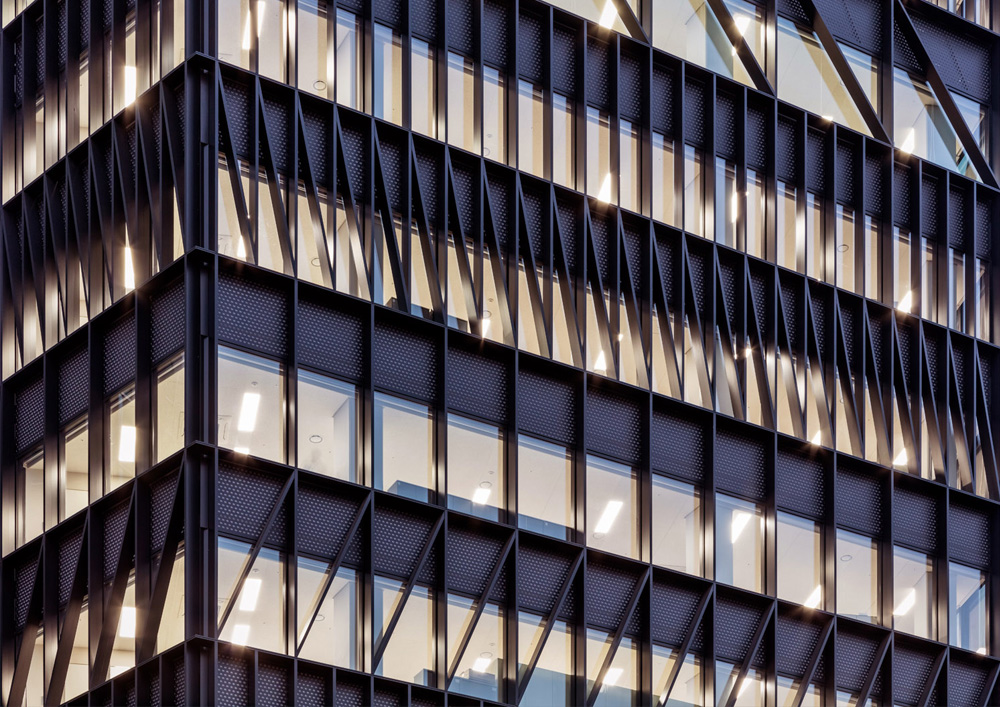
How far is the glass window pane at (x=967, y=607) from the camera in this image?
48.7 metres

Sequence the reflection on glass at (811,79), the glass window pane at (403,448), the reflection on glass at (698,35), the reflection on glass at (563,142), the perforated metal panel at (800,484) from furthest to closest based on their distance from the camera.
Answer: the reflection on glass at (811,79) < the reflection on glass at (698,35) < the perforated metal panel at (800,484) < the reflection on glass at (563,142) < the glass window pane at (403,448)

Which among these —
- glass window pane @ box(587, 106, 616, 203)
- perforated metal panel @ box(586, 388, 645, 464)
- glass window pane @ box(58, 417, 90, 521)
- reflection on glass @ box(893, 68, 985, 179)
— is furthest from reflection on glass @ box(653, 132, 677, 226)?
glass window pane @ box(58, 417, 90, 521)

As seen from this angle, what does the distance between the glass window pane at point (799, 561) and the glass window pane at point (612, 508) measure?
12.3 ft

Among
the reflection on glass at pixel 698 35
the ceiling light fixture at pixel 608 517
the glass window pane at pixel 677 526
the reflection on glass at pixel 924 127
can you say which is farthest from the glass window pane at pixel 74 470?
the reflection on glass at pixel 924 127

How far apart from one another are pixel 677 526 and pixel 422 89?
381 inches

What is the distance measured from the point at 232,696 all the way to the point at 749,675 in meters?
11.6

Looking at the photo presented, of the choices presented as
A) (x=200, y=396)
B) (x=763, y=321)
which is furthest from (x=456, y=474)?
(x=763, y=321)

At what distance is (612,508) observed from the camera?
4359 cm

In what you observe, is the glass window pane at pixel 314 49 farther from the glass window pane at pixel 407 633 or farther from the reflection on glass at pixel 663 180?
the glass window pane at pixel 407 633

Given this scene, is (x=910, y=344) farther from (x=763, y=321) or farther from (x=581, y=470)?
(x=581, y=470)

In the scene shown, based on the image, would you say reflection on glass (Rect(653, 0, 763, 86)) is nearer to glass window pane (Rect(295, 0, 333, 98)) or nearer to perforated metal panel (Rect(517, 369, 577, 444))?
glass window pane (Rect(295, 0, 333, 98))

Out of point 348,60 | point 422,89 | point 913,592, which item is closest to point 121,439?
point 348,60

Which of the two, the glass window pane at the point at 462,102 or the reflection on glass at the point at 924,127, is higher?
the reflection on glass at the point at 924,127

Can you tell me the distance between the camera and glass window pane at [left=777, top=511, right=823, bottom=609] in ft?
151
